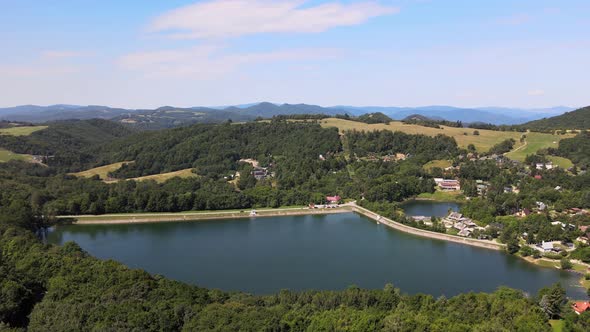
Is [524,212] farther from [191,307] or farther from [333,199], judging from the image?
[191,307]

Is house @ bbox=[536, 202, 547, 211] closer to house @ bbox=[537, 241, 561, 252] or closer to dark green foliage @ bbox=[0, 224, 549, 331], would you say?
house @ bbox=[537, 241, 561, 252]

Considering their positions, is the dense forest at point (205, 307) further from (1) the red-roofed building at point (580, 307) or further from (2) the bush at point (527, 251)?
(2) the bush at point (527, 251)

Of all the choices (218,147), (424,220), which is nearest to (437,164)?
(424,220)

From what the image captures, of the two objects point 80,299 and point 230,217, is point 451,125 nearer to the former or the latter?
point 230,217

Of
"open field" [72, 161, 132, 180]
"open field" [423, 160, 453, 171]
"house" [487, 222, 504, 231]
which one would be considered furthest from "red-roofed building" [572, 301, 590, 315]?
"open field" [72, 161, 132, 180]

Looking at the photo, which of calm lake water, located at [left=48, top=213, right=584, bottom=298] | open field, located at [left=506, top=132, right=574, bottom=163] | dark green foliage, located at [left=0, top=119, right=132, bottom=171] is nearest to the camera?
calm lake water, located at [left=48, top=213, right=584, bottom=298]

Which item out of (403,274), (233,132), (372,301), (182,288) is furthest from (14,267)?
(233,132)
